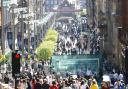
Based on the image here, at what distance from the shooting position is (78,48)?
7881 cm

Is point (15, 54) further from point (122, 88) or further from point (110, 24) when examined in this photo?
point (110, 24)

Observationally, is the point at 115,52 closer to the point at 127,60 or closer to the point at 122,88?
the point at 127,60

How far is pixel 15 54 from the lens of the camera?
22844 millimetres

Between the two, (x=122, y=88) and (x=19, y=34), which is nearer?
(x=122, y=88)


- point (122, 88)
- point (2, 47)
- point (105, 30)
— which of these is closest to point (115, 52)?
point (2, 47)

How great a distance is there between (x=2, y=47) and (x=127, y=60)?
1904 cm

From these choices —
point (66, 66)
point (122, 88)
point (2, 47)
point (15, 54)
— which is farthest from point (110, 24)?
point (15, 54)

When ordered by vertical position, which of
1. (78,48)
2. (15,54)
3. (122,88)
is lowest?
(78,48)

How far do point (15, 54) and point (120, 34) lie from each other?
35.0m

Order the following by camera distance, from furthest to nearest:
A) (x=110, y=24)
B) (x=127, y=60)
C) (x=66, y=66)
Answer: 1. (x=110, y=24)
2. (x=66, y=66)
3. (x=127, y=60)

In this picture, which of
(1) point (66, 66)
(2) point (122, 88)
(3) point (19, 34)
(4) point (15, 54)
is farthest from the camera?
(3) point (19, 34)

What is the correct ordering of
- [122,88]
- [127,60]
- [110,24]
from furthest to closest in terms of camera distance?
[110,24], [127,60], [122,88]

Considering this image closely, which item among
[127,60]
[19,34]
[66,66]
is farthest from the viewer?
[19,34]

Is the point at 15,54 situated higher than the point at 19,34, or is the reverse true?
the point at 15,54
